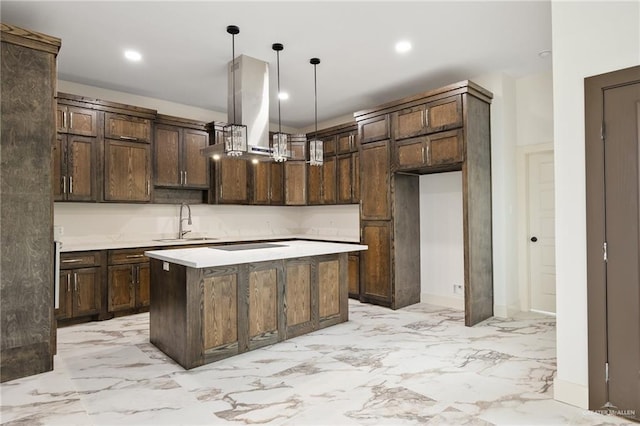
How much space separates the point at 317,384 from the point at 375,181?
302 cm

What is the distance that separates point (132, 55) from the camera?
13.4 ft

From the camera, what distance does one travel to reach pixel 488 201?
15.0 ft

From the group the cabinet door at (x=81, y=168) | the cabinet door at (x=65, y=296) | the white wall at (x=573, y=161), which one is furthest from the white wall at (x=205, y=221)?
the white wall at (x=573, y=161)

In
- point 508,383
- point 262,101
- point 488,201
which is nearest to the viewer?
point 508,383

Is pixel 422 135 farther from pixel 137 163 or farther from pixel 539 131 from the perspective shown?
pixel 137 163

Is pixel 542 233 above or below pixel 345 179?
below

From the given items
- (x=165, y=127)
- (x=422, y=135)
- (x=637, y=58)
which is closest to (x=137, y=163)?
(x=165, y=127)

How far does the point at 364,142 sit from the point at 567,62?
296 centimetres

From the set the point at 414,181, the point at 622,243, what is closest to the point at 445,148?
the point at 414,181

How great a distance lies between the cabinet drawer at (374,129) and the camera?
4973 millimetres

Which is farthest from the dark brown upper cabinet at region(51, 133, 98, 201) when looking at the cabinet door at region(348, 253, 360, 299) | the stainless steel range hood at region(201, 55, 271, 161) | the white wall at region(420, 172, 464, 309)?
the white wall at region(420, 172, 464, 309)

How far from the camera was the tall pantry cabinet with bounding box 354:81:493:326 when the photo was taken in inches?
167

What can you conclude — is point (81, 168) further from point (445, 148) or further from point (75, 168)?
point (445, 148)

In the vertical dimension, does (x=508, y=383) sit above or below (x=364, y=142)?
below
